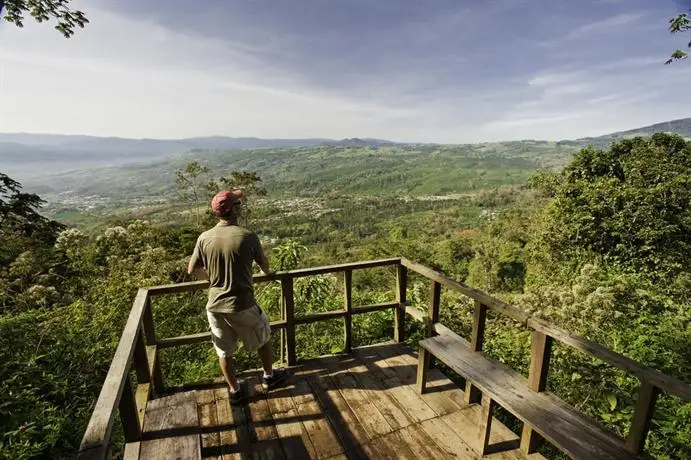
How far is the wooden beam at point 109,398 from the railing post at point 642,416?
95.3 inches

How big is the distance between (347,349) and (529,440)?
1.98 meters

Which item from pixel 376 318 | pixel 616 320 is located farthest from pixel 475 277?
pixel 376 318

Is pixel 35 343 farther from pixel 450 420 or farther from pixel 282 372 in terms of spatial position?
pixel 450 420

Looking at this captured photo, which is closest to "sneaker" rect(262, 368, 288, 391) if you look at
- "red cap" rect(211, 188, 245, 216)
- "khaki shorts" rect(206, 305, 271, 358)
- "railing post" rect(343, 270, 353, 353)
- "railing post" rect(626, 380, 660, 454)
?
"khaki shorts" rect(206, 305, 271, 358)

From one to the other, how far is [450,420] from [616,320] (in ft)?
18.6

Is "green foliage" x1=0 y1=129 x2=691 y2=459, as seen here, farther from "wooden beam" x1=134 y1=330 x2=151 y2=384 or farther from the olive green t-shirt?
the olive green t-shirt

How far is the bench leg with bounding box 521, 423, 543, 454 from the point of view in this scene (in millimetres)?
2555

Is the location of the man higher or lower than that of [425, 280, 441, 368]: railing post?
higher

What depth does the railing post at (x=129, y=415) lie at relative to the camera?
199 cm

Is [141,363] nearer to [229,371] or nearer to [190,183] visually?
[229,371]

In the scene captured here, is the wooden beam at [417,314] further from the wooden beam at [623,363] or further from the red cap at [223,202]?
the red cap at [223,202]

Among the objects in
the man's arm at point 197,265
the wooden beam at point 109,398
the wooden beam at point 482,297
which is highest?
the man's arm at point 197,265

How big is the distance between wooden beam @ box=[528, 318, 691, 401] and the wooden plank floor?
1.04 metres

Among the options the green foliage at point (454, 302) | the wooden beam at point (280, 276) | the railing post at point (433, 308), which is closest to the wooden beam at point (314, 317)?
the wooden beam at point (280, 276)
